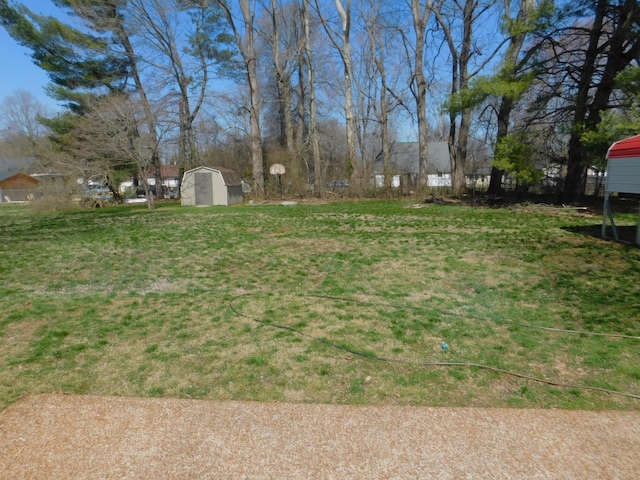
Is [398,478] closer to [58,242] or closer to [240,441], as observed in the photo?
[240,441]

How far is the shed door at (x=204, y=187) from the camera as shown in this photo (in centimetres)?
2120

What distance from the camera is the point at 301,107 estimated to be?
2853 cm

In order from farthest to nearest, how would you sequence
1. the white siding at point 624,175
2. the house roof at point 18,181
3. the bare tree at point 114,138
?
the house roof at point 18,181 < the bare tree at point 114,138 < the white siding at point 624,175

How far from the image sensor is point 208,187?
21.3 meters

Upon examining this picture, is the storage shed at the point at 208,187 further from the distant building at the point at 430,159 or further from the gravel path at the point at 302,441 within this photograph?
the distant building at the point at 430,159

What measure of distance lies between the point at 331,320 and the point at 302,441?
2.06m

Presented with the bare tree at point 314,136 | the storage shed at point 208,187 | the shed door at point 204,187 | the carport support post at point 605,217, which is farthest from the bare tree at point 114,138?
the carport support post at point 605,217

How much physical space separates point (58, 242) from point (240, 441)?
954cm

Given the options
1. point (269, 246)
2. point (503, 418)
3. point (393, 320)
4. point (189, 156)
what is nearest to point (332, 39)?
point (189, 156)

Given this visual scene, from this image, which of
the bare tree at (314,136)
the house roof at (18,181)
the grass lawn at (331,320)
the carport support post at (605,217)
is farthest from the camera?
the house roof at (18,181)

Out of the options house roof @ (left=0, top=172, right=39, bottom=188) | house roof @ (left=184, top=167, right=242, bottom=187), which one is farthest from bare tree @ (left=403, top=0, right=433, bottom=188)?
house roof @ (left=0, top=172, right=39, bottom=188)

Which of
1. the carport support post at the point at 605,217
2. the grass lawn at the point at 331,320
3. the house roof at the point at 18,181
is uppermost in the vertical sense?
the house roof at the point at 18,181

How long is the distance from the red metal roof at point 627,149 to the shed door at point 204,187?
59.6ft

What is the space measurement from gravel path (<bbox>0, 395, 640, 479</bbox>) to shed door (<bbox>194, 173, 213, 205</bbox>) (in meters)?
19.4
